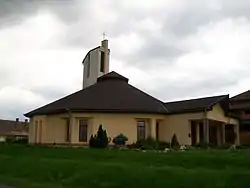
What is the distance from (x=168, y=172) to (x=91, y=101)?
1832 centimetres

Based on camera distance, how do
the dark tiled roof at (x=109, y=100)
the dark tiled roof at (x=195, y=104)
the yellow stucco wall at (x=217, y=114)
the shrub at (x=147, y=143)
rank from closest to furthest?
the shrub at (x=147, y=143), the dark tiled roof at (x=195, y=104), the yellow stucco wall at (x=217, y=114), the dark tiled roof at (x=109, y=100)

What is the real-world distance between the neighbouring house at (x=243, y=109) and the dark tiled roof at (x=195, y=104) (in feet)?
25.3

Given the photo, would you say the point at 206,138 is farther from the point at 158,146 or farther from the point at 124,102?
the point at 124,102

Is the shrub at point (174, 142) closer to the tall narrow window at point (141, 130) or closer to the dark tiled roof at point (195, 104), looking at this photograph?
the dark tiled roof at point (195, 104)

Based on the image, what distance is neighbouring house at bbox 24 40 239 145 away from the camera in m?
31.3

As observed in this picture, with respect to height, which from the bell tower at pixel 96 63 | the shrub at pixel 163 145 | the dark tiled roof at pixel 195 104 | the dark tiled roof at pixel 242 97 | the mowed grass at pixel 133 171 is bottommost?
A: the mowed grass at pixel 133 171

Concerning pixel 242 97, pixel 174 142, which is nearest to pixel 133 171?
pixel 174 142

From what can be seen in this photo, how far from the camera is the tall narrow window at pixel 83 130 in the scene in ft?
104

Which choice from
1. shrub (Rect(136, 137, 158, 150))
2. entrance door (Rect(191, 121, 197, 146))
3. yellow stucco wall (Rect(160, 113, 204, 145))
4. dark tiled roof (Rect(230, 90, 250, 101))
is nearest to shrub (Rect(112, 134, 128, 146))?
shrub (Rect(136, 137, 158, 150))

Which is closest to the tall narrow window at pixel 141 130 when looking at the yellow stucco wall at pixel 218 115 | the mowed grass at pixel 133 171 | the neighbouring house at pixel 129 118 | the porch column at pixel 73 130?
the neighbouring house at pixel 129 118

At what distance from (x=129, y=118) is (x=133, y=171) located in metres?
16.1

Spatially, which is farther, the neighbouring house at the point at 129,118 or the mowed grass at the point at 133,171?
the neighbouring house at the point at 129,118

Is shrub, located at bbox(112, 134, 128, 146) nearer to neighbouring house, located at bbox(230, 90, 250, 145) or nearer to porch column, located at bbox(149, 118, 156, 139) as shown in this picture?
porch column, located at bbox(149, 118, 156, 139)

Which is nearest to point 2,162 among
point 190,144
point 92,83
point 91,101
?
point 91,101
